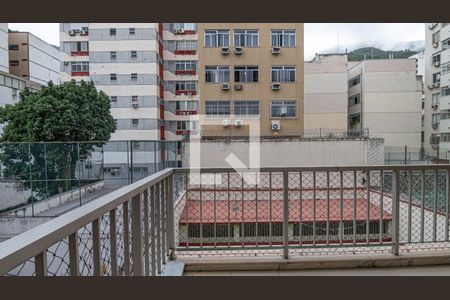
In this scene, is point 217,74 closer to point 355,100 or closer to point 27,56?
point 355,100

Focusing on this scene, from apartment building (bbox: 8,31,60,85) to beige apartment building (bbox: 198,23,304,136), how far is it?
1403 centimetres

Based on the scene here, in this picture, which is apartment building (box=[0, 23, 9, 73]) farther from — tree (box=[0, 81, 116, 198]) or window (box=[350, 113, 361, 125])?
window (box=[350, 113, 361, 125])

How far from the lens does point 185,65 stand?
2158 cm

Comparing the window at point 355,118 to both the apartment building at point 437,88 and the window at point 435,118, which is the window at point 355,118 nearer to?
the apartment building at point 437,88

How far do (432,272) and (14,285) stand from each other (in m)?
2.51

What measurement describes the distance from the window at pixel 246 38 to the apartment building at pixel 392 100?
34.3ft

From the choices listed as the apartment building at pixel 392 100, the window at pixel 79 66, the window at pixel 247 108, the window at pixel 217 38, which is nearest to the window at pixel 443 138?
the apartment building at pixel 392 100

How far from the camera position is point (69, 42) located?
20828 mm

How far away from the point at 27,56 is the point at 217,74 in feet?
48.5

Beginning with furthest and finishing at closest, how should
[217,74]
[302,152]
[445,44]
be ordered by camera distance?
[445,44] → [217,74] → [302,152]

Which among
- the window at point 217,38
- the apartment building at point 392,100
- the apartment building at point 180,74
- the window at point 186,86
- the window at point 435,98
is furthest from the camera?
the apartment building at point 392,100

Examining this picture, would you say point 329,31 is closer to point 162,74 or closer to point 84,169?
point 162,74

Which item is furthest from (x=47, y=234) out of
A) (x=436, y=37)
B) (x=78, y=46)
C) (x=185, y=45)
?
(x=436, y=37)

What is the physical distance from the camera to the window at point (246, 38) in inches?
597
